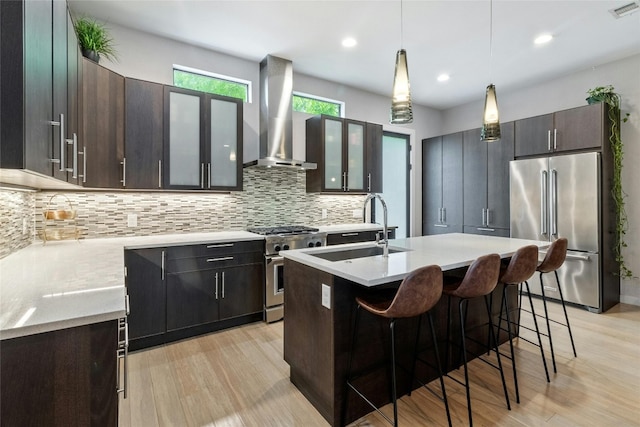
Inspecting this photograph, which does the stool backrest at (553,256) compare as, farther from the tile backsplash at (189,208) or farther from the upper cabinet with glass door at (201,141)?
the upper cabinet with glass door at (201,141)

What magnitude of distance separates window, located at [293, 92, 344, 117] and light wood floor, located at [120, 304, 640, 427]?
3.16 m

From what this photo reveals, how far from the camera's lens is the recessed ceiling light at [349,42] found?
347 cm

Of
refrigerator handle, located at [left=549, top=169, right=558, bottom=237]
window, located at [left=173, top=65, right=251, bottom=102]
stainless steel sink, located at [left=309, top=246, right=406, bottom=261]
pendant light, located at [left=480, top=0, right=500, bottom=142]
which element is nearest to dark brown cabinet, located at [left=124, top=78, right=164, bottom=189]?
window, located at [left=173, top=65, right=251, bottom=102]

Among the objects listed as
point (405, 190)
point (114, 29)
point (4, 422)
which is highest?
point (114, 29)

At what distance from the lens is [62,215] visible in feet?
8.87

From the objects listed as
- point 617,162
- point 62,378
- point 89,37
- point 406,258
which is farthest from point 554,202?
point 89,37

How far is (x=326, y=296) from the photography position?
6.09 feet

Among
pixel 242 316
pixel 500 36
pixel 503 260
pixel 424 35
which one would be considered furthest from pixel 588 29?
pixel 242 316

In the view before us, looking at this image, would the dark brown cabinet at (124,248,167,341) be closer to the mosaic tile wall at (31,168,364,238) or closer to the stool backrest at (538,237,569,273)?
the mosaic tile wall at (31,168,364,238)

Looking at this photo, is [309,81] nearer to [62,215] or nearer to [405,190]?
[405,190]

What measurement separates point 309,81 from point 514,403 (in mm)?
4249

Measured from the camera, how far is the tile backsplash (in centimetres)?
278

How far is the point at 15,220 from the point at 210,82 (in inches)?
95.2

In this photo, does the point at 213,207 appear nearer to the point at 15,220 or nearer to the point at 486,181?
the point at 15,220
